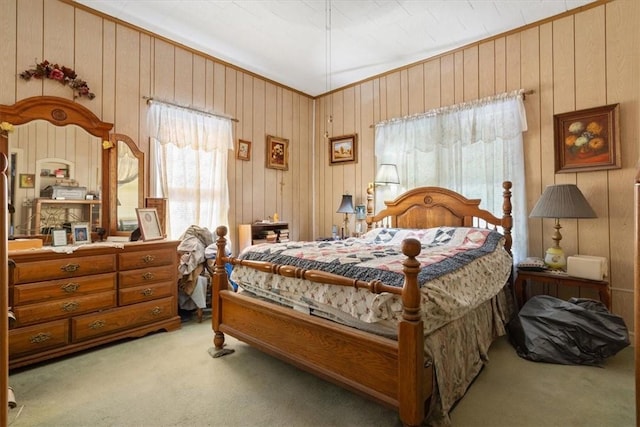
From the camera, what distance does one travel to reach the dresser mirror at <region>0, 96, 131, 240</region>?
8.48 ft

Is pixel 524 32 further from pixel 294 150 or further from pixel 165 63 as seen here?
pixel 165 63

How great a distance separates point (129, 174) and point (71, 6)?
1.53m

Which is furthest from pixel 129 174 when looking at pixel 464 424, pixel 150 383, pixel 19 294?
pixel 464 424

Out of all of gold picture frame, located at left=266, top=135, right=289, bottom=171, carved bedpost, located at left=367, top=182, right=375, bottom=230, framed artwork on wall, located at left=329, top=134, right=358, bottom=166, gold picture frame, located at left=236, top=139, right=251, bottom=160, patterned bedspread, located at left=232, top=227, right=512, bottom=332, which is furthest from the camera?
framed artwork on wall, located at left=329, top=134, right=358, bottom=166

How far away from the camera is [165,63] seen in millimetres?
3479

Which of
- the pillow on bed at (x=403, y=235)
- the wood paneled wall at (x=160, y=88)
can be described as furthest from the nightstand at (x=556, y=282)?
the wood paneled wall at (x=160, y=88)

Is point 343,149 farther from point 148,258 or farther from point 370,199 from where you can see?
point 148,258

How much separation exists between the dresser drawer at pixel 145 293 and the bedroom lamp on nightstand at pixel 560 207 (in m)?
3.40

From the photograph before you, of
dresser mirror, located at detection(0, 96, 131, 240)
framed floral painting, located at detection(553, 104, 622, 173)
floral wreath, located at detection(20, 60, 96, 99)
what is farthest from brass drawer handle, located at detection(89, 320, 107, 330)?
framed floral painting, located at detection(553, 104, 622, 173)

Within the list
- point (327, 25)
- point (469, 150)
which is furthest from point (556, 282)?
point (327, 25)

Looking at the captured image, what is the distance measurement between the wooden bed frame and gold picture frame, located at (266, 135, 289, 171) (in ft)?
7.44

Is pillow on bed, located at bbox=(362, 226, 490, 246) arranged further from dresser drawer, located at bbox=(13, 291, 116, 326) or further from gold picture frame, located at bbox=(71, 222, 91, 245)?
gold picture frame, located at bbox=(71, 222, 91, 245)

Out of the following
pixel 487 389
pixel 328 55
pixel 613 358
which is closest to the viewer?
pixel 487 389

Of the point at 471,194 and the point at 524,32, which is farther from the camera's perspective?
the point at 471,194
